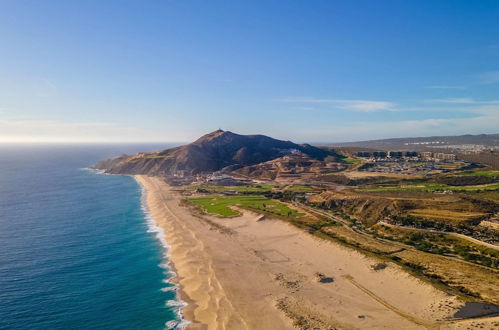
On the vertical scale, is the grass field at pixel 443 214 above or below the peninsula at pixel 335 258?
above

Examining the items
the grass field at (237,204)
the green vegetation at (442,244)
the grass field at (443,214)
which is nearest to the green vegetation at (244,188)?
the grass field at (237,204)

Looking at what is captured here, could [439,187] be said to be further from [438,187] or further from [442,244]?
[442,244]

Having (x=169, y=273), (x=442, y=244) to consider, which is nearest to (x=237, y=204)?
(x=169, y=273)

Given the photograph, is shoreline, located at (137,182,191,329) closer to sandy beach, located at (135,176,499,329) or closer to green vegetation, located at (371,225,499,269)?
sandy beach, located at (135,176,499,329)

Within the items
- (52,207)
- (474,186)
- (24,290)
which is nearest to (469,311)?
(24,290)

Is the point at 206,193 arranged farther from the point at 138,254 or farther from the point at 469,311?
the point at 469,311

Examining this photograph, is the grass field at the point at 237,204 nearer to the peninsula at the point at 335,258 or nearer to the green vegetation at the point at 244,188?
the peninsula at the point at 335,258

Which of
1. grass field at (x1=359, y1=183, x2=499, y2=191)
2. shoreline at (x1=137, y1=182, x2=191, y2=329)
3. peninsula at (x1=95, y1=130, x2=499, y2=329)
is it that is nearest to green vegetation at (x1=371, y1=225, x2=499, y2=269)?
peninsula at (x1=95, y1=130, x2=499, y2=329)
